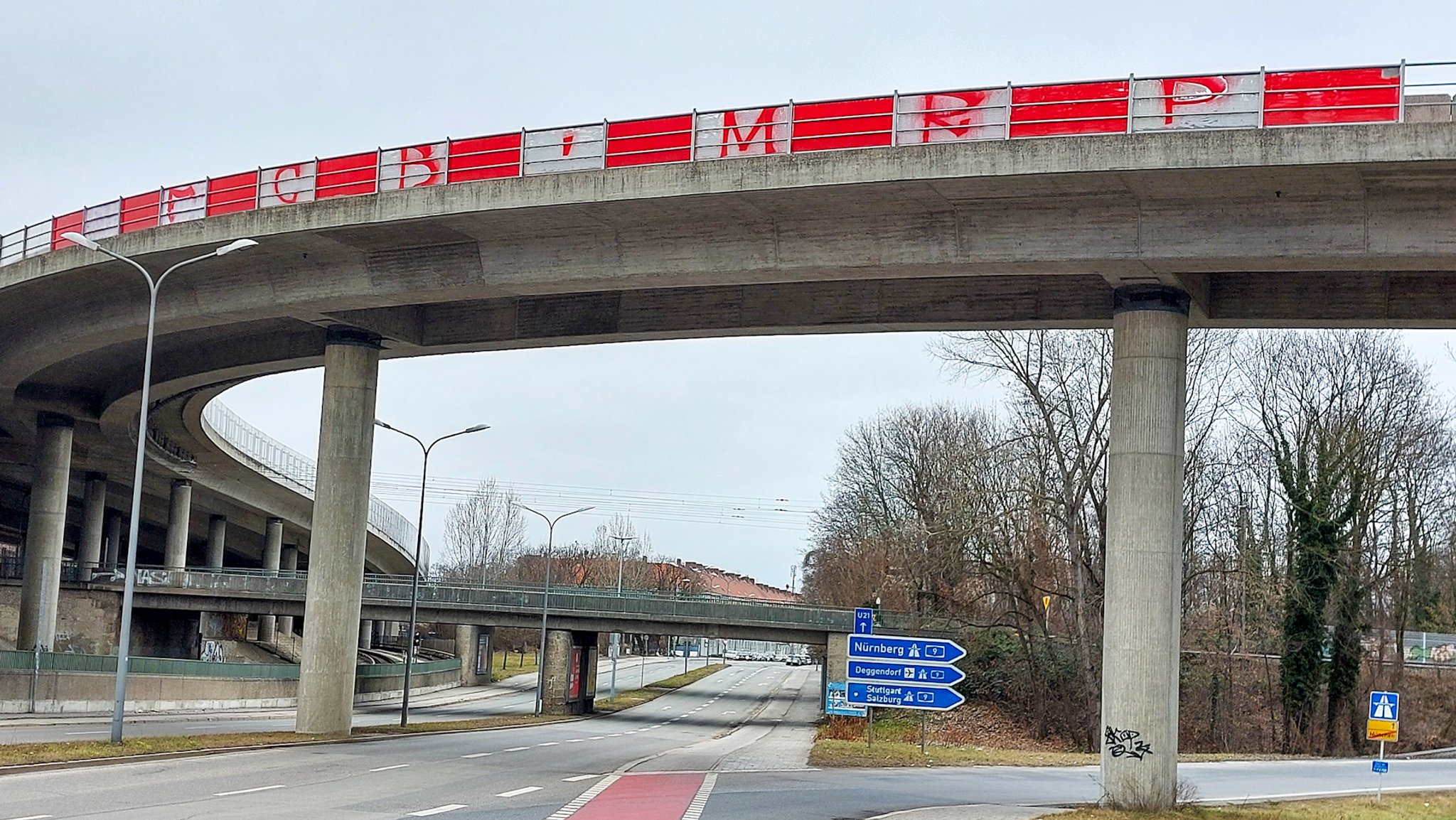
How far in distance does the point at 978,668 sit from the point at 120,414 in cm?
3167

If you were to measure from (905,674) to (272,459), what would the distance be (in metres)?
48.8

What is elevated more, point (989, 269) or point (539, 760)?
point (989, 269)

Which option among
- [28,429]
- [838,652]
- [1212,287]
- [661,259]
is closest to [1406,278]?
[1212,287]

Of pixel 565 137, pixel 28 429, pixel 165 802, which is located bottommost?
pixel 165 802

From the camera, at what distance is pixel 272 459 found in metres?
67.3

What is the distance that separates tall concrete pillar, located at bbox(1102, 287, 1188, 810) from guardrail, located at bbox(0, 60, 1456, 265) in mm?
3247

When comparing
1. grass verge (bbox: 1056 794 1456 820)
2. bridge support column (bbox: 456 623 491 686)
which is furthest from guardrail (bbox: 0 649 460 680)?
grass verge (bbox: 1056 794 1456 820)

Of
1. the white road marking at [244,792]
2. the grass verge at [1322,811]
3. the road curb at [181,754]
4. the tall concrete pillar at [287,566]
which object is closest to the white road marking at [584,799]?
the white road marking at [244,792]

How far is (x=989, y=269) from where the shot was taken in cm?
2258

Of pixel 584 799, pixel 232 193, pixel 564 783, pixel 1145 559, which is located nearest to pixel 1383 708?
pixel 1145 559

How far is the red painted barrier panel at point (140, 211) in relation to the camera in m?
30.3

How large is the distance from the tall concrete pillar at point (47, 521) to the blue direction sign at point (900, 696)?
32.4 m

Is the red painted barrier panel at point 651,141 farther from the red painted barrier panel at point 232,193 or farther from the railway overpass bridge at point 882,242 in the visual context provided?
the red painted barrier panel at point 232,193

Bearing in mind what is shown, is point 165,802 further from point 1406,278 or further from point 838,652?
point 838,652
